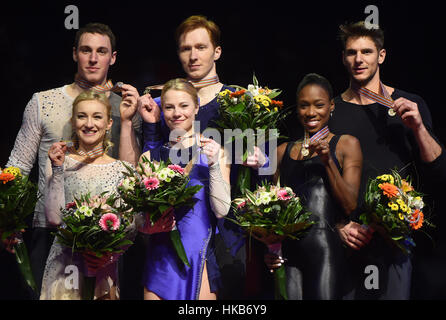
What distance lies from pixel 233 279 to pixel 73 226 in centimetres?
120

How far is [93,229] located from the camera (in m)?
4.30

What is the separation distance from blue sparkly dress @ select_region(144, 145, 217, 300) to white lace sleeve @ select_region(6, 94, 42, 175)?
1.24 meters

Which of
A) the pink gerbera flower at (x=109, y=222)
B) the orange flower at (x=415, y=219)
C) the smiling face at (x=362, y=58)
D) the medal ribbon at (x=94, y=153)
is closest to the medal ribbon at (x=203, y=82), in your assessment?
the medal ribbon at (x=94, y=153)

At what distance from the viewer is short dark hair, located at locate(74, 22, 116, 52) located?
5.29 m

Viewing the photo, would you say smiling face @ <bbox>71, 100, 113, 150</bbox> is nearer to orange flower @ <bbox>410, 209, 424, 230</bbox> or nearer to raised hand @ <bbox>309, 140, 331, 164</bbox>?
raised hand @ <bbox>309, 140, 331, 164</bbox>

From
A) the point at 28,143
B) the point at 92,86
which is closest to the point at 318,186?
the point at 92,86

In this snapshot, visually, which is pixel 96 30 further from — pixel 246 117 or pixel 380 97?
pixel 380 97

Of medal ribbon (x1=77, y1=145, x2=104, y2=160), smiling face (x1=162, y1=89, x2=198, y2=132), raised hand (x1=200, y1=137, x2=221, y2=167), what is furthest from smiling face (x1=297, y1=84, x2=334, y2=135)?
medal ribbon (x1=77, y1=145, x2=104, y2=160)

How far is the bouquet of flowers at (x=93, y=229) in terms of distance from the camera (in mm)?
4328

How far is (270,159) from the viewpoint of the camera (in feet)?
15.9

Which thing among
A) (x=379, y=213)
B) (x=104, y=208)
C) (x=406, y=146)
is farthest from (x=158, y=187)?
(x=406, y=146)

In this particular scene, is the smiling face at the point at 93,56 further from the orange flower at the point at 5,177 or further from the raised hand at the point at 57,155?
the orange flower at the point at 5,177

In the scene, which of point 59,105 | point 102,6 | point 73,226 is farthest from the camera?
point 102,6
